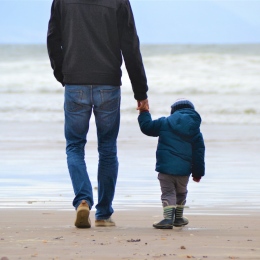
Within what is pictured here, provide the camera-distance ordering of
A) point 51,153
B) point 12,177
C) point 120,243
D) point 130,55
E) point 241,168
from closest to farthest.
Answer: point 120,243, point 130,55, point 12,177, point 241,168, point 51,153

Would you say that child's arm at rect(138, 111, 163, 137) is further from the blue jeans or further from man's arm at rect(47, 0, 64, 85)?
man's arm at rect(47, 0, 64, 85)

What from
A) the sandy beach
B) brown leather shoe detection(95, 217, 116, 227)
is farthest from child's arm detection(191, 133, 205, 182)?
brown leather shoe detection(95, 217, 116, 227)

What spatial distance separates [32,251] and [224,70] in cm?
3119

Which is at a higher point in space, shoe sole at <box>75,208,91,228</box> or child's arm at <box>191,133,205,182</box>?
A: child's arm at <box>191,133,205,182</box>

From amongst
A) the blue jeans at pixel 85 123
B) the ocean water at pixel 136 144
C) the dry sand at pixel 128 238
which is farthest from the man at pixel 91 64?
the ocean water at pixel 136 144

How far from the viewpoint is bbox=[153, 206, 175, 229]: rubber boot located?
5.11 meters

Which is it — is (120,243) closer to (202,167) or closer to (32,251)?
(32,251)

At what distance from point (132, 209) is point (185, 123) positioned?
1.10 meters

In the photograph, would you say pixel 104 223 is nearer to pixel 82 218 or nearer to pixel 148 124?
→ pixel 82 218

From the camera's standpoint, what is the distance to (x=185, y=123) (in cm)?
527

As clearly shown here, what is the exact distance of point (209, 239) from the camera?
4590 mm

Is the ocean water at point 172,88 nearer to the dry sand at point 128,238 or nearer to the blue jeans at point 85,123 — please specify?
the dry sand at point 128,238

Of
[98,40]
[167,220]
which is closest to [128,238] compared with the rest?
[167,220]

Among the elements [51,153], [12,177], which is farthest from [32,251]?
[51,153]
